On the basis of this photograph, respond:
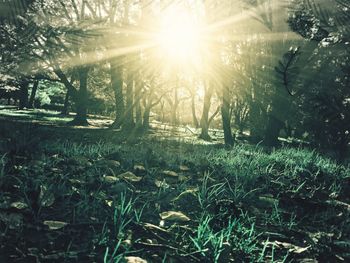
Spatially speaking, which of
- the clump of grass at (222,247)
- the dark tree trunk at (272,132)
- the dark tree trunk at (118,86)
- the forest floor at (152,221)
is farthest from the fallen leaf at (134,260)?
the dark tree trunk at (118,86)

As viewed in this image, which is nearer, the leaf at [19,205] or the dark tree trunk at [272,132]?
the leaf at [19,205]

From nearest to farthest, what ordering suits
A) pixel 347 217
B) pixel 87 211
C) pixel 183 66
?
1. pixel 87 211
2. pixel 347 217
3. pixel 183 66

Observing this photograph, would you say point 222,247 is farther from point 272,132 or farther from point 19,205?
point 272,132

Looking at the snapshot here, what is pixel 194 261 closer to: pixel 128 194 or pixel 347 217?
pixel 128 194

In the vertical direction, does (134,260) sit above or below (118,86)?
below

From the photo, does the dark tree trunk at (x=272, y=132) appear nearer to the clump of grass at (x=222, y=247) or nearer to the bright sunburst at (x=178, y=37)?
the bright sunburst at (x=178, y=37)

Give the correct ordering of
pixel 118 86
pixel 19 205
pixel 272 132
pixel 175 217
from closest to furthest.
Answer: pixel 19 205 → pixel 175 217 → pixel 272 132 → pixel 118 86

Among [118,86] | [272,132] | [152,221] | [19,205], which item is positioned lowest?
[152,221]

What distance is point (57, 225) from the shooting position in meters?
1.53

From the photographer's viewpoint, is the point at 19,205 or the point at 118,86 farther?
the point at 118,86

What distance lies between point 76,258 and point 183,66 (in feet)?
89.8

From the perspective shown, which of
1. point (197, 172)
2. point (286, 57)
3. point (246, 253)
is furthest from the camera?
point (197, 172)

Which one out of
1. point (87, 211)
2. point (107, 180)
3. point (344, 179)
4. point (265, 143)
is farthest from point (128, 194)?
point (265, 143)

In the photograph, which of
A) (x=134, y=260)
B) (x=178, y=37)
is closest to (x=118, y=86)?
(x=178, y=37)
